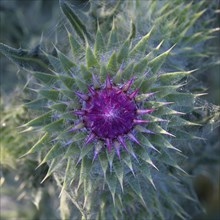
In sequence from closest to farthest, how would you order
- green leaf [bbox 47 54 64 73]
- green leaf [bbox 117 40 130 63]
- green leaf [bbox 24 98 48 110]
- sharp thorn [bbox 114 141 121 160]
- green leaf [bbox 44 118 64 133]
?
sharp thorn [bbox 114 141 121 160] < green leaf [bbox 44 118 64 133] < green leaf [bbox 117 40 130 63] < green leaf [bbox 47 54 64 73] < green leaf [bbox 24 98 48 110]

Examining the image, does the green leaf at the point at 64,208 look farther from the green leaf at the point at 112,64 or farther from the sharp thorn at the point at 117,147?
the green leaf at the point at 112,64

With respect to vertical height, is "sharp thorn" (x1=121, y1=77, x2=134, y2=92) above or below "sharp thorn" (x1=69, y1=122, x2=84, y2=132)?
above

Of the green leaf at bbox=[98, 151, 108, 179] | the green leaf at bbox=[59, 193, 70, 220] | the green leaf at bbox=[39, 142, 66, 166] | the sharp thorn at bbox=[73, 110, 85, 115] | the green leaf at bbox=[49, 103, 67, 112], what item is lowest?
the green leaf at bbox=[59, 193, 70, 220]

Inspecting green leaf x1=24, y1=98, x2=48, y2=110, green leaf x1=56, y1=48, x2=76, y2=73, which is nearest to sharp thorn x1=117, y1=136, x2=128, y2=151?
green leaf x1=56, y1=48, x2=76, y2=73

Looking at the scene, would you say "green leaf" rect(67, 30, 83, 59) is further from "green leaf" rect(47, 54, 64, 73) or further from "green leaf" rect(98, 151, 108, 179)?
"green leaf" rect(98, 151, 108, 179)

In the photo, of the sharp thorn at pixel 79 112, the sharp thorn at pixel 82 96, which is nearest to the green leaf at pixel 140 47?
the sharp thorn at pixel 82 96

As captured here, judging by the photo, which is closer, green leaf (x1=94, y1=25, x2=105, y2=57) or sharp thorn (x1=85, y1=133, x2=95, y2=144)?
sharp thorn (x1=85, y1=133, x2=95, y2=144)

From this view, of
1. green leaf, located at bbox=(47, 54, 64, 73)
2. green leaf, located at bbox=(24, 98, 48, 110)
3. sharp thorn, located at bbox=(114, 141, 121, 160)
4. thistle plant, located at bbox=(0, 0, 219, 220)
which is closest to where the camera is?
sharp thorn, located at bbox=(114, 141, 121, 160)
